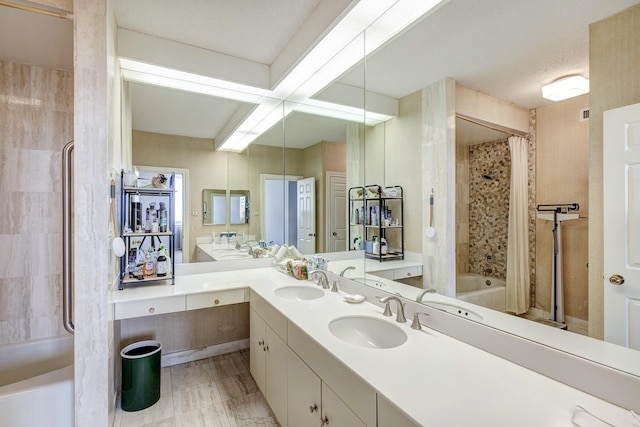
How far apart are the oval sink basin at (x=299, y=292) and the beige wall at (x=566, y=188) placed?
1442 millimetres

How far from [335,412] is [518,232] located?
102cm

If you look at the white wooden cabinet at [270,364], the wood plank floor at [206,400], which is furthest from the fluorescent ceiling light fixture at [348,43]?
the wood plank floor at [206,400]

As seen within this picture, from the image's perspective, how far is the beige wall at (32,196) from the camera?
231cm

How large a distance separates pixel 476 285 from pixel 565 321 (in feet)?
1.13

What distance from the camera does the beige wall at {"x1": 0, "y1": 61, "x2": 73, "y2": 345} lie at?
7.58 feet

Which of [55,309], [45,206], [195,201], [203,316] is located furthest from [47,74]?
[203,316]

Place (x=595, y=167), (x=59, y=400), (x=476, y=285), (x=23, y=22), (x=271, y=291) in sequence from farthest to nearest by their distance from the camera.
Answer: (x=271, y=291), (x=23, y=22), (x=59, y=400), (x=476, y=285), (x=595, y=167)

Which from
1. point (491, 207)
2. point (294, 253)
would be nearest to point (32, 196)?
point (294, 253)

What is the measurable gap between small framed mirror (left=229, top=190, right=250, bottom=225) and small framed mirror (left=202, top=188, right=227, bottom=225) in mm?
59

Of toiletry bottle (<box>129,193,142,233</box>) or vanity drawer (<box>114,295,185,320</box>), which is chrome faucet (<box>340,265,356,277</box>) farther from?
toiletry bottle (<box>129,193,142,233</box>)

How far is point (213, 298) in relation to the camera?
224 centimetres

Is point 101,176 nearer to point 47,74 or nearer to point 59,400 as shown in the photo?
point 59,400

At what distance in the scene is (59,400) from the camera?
5.37 ft

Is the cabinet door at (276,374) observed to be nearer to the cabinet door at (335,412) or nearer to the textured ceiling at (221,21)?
the cabinet door at (335,412)
